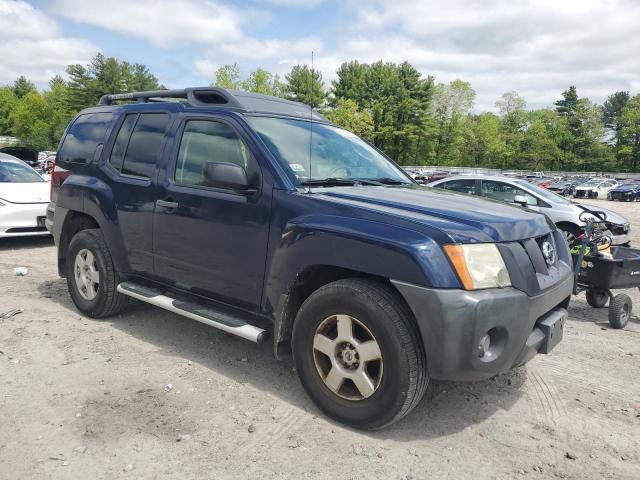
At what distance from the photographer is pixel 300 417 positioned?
3.32 metres

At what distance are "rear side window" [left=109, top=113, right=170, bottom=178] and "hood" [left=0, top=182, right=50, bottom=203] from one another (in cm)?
482

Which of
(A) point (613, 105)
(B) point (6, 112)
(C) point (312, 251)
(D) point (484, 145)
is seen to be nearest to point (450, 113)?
(D) point (484, 145)

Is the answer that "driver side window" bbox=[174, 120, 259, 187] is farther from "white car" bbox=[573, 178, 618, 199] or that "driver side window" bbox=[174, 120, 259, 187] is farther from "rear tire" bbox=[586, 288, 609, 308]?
"white car" bbox=[573, 178, 618, 199]

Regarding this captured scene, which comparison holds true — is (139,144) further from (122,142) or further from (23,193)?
(23,193)

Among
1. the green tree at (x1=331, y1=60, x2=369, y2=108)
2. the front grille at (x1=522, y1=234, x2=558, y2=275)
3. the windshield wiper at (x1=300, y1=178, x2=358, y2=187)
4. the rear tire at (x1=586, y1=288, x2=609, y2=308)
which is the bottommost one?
the rear tire at (x1=586, y1=288, x2=609, y2=308)

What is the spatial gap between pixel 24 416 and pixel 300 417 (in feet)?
5.55

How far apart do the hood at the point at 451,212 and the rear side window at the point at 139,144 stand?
167 centimetres

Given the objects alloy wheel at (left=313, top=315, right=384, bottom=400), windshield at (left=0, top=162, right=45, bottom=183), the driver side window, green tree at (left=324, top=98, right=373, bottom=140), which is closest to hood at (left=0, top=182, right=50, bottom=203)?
windshield at (left=0, top=162, right=45, bottom=183)

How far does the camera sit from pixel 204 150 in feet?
13.3

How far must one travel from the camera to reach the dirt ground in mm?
2812

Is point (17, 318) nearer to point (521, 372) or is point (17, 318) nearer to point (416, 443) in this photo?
point (416, 443)

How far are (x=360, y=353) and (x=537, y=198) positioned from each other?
8511 mm

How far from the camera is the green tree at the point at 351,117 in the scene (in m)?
62.1

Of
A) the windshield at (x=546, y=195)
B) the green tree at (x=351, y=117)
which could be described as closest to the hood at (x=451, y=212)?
the windshield at (x=546, y=195)
